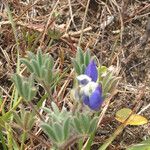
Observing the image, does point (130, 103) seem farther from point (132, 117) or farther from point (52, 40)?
point (52, 40)

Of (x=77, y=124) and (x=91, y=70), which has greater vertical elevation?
(x=91, y=70)

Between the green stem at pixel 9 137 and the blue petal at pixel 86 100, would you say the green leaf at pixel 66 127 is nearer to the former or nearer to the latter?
the blue petal at pixel 86 100

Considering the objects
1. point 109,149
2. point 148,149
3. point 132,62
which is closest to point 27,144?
point 109,149

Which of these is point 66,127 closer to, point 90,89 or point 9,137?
point 90,89

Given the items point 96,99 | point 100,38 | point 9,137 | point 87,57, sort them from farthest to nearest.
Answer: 1. point 100,38
2. point 9,137
3. point 87,57
4. point 96,99

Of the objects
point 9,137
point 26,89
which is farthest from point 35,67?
point 9,137

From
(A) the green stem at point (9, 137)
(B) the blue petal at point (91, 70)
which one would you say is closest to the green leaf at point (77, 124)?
(B) the blue petal at point (91, 70)
